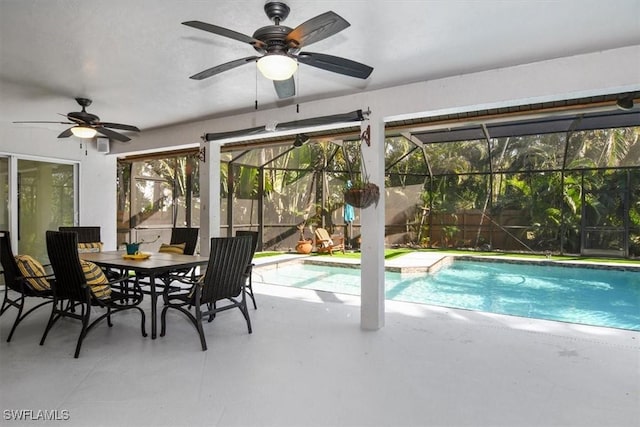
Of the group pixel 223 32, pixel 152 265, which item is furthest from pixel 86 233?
pixel 223 32

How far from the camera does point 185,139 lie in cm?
574

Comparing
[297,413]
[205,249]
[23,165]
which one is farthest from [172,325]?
[23,165]

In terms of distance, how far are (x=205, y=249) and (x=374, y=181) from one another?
280 centimetres

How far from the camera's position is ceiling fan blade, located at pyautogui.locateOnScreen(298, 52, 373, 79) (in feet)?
8.13

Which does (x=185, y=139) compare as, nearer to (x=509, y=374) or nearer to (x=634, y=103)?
(x=509, y=374)

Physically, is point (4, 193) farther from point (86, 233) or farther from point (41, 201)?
point (86, 233)

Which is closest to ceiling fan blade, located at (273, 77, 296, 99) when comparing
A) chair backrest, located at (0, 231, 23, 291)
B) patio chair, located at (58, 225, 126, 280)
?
chair backrest, located at (0, 231, 23, 291)

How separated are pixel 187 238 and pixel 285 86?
3.13m

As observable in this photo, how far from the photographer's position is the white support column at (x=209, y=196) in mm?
5480

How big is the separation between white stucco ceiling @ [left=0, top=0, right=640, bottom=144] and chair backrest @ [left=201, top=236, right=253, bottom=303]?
1629 mm

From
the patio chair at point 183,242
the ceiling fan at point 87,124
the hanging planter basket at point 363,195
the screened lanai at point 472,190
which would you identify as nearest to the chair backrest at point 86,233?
the patio chair at point 183,242

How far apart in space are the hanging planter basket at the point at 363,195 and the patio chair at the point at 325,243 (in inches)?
256

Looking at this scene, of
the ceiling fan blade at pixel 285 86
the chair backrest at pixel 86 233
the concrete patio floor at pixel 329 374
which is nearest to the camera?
the concrete patio floor at pixel 329 374

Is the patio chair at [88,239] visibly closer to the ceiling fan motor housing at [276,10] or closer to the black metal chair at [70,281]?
the black metal chair at [70,281]
